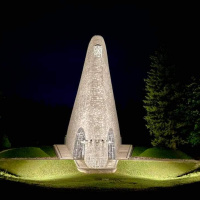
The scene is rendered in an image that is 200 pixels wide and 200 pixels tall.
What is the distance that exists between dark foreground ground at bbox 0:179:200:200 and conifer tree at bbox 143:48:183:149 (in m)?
16.5

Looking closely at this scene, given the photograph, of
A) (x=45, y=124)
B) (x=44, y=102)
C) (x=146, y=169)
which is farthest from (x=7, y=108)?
(x=146, y=169)

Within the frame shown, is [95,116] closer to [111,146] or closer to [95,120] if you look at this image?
[95,120]

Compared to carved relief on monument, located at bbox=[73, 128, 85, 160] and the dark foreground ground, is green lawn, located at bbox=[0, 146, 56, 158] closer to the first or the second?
carved relief on monument, located at bbox=[73, 128, 85, 160]

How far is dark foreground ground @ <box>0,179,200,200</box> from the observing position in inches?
344

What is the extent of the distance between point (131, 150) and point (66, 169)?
8617 mm

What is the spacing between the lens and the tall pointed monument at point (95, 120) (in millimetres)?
18453

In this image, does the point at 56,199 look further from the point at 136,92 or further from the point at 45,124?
the point at 136,92

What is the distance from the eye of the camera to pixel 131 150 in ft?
81.3

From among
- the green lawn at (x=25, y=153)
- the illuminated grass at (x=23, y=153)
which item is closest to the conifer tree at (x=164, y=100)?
the green lawn at (x=25, y=153)

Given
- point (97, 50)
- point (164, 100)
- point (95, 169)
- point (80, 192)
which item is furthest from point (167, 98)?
point (80, 192)

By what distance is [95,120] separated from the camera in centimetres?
1906

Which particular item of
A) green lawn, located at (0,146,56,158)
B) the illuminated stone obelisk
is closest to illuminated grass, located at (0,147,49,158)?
green lawn, located at (0,146,56,158)

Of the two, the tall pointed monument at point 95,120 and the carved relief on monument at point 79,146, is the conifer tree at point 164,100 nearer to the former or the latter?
the tall pointed monument at point 95,120

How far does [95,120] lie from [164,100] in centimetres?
968
